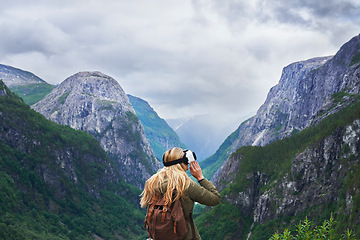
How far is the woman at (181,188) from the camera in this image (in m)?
10.2

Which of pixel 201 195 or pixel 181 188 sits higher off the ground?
pixel 181 188

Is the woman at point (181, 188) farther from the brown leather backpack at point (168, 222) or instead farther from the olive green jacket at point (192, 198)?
the brown leather backpack at point (168, 222)

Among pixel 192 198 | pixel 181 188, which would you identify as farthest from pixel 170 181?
pixel 192 198

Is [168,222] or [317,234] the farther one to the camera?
[317,234]

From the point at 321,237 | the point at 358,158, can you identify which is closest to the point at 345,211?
the point at 358,158

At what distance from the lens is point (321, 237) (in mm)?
13133

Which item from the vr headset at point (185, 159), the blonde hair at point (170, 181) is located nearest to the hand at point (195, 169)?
the vr headset at point (185, 159)

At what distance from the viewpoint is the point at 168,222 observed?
996cm

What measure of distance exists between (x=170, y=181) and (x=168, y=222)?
1255 mm

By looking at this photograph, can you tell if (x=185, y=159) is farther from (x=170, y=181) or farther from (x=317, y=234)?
(x=317, y=234)

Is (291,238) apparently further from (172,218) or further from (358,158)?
(358,158)

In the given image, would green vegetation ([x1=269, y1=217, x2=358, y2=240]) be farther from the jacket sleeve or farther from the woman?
the woman

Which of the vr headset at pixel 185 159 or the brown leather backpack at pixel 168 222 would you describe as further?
the vr headset at pixel 185 159

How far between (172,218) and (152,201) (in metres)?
0.92
